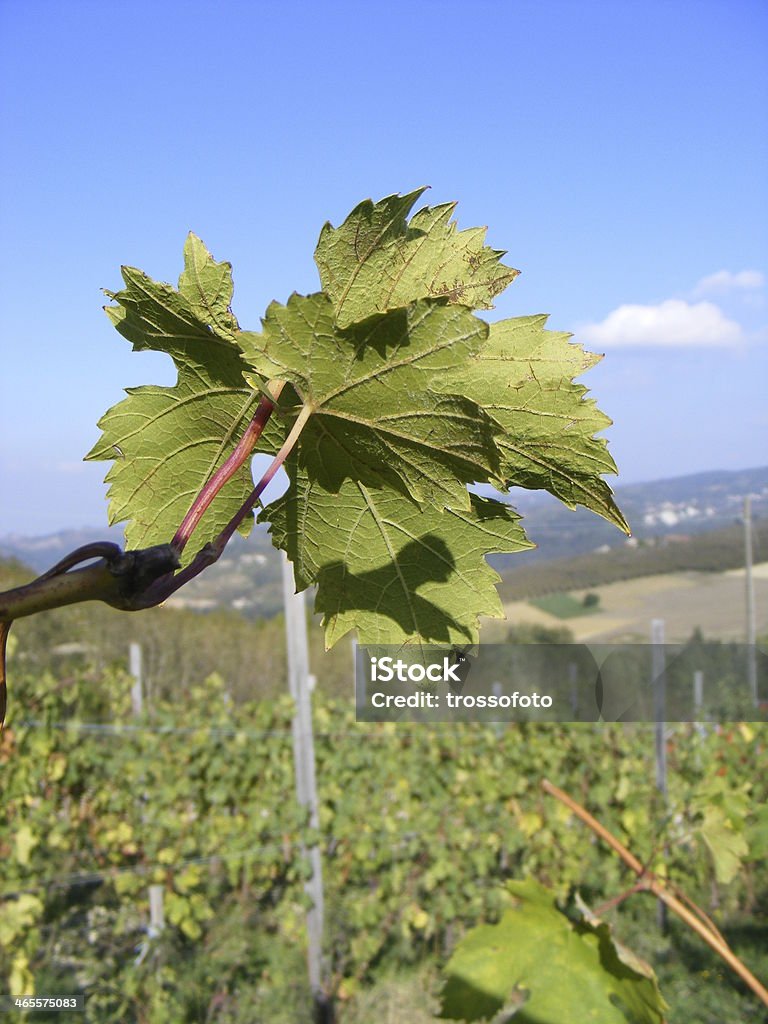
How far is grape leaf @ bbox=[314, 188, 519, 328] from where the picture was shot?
463 mm

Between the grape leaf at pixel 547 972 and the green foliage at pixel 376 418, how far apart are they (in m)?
0.96

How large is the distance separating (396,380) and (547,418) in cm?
10

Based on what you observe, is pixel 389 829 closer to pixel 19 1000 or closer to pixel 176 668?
pixel 19 1000

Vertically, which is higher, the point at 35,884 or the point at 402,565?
the point at 402,565

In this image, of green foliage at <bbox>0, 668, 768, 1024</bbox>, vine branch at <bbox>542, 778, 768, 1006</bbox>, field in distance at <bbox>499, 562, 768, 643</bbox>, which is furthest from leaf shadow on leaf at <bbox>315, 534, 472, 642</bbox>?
field in distance at <bbox>499, 562, 768, 643</bbox>

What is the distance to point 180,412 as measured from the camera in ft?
A: 1.82

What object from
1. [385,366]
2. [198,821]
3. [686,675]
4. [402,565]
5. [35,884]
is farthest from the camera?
[686,675]

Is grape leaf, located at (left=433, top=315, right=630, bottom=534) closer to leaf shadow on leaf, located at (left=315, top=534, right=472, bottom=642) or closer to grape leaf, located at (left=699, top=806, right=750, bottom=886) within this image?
leaf shadow on leaf, located at (left=315, top=534, right=472, bottom=642)

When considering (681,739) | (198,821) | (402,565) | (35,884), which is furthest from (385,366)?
(681,739)

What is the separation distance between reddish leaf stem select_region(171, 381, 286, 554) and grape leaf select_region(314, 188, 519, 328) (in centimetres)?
6

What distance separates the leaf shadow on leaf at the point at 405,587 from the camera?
0.56 metres

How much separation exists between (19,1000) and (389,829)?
1.82 meters

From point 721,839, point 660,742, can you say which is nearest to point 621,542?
point 660,742

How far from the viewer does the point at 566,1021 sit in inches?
48.9
